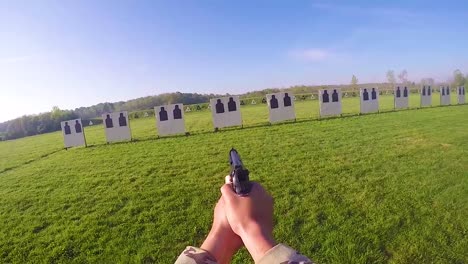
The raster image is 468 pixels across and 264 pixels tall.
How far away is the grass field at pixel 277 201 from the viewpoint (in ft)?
14.9

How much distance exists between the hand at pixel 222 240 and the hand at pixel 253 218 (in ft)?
0.18

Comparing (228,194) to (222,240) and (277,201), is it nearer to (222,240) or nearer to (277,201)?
(222,240)

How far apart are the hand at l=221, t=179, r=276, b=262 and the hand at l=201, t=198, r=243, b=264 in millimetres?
54

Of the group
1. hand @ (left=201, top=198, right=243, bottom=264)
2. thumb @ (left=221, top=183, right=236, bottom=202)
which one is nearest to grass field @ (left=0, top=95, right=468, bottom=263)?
hand @ (left=201, top=198, right=243, bottom=264)

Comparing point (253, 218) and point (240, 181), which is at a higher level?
point (240, 181)

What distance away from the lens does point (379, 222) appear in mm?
4934

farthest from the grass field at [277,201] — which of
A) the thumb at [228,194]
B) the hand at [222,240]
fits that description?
the thumb at [228,194]

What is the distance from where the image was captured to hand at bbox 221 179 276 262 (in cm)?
138

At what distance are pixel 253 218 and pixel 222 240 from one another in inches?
8.6

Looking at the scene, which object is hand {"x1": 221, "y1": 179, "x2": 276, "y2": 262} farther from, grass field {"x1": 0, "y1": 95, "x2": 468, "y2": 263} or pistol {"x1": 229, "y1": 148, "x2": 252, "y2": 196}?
grass field {"x1": 0, "y1": 95, "x2": 468, "y2": 263}

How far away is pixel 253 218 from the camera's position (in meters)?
1.42

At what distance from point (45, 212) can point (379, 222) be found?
17.8 feet

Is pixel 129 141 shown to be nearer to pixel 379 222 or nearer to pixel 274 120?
pixel 274 120

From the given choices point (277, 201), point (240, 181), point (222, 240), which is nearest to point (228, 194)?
point (240, 181)
